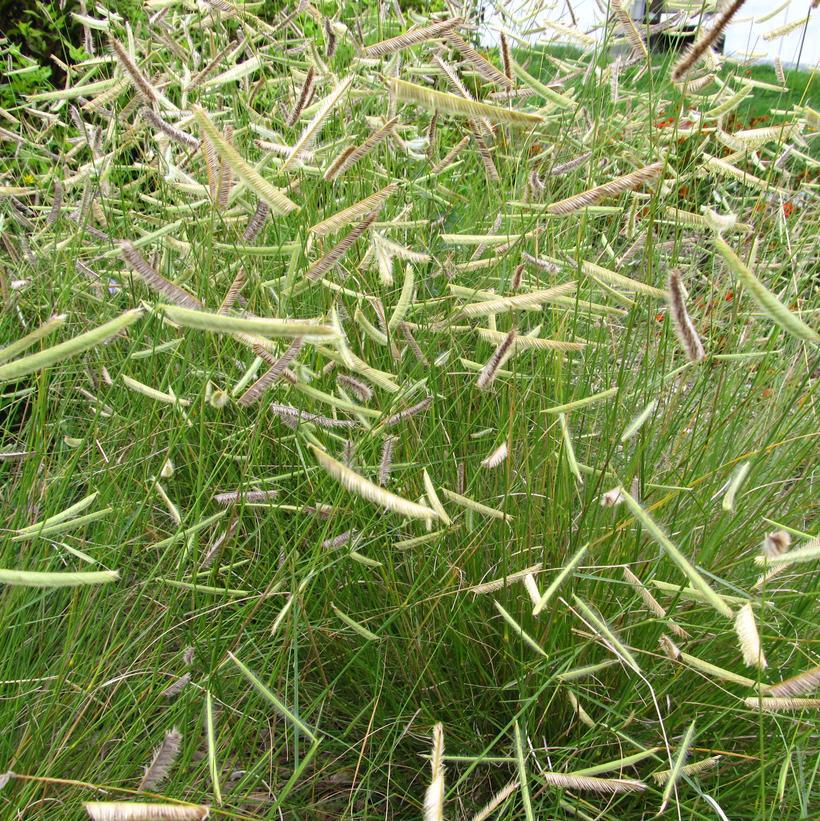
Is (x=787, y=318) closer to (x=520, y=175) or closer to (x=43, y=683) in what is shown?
(x=43, y=683)

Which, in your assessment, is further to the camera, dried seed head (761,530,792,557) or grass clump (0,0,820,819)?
grass clump (0,0,820,819)

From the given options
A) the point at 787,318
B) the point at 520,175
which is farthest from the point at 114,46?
the point at 520,175

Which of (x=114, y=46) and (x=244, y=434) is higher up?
(x=114, y=46)

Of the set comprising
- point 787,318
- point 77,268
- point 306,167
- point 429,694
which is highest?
point 787,318

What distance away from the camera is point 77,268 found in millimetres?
1779

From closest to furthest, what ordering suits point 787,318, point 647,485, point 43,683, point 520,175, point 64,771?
point 787,318 < point 64,771 < point 43,683 < point 647,485 < point 520,175

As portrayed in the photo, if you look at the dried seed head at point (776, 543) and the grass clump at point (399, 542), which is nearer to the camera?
the dried seed head at point (776, 543)

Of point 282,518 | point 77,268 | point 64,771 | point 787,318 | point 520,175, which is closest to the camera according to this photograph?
point 787,318

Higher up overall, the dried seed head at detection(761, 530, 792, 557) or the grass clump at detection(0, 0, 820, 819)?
the dried seed head at detection(761, 530, 792, 557)

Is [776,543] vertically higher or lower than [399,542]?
higher

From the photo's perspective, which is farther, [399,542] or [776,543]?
[399,542]

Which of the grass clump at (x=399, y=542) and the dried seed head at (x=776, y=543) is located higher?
the dried seed head at (x=776, y=543)

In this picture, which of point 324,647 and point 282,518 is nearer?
point 324,647

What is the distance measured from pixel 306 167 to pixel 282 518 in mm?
675
